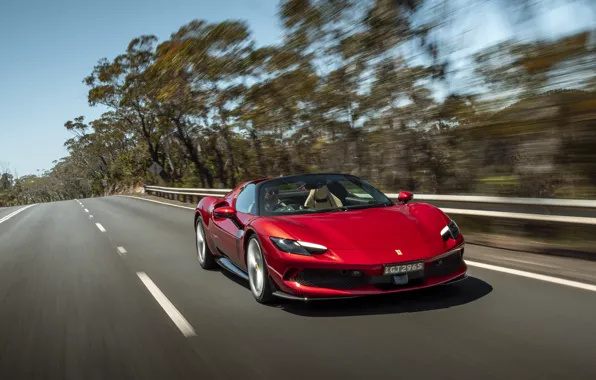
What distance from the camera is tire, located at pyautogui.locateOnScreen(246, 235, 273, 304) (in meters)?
5.25

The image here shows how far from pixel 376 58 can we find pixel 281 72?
251 inches

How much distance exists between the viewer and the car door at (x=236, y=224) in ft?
20.2

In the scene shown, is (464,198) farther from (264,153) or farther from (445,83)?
(264,153)

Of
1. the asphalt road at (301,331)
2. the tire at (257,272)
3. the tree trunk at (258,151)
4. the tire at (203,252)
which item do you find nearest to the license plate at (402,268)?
the asphalt road at (301,331)

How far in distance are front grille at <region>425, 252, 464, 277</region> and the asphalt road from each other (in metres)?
0.30

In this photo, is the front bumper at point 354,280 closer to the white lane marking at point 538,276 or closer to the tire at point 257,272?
the tire at point 257,272

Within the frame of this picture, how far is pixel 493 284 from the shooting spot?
5781 mm

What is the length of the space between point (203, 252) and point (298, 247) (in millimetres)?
3408

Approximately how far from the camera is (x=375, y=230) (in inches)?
197

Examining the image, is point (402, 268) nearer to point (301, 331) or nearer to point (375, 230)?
point (375, 230)

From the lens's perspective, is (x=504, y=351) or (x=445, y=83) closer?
(x=504, y=351)

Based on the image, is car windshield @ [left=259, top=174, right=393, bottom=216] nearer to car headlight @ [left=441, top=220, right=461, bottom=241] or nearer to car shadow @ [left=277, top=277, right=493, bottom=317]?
car headlight @ [left=441, top=220, right=461, bottom=241]

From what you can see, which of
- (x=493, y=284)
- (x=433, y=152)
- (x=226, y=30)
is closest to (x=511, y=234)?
(x=493, y=284)

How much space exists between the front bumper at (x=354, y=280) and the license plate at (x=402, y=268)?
0.13 ft
